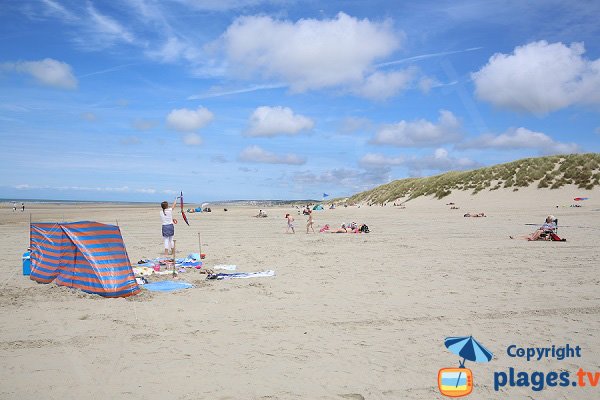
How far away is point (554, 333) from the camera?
645cm

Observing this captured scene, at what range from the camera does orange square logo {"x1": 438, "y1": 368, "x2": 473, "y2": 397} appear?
15.7 feet

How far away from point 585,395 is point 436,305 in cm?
342

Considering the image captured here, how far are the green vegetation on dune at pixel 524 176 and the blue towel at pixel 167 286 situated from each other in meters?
36.1

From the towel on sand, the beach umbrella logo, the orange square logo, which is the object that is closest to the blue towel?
the towel on sand

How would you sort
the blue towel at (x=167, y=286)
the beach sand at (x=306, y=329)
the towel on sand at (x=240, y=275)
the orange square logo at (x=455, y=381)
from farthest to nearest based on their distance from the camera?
the towel on sand at (x=240, y=275) → the blue towel at (x=167, y=286) → the beach sand at (x=306, y=329) → the orange square logo at (x=455, y=381)

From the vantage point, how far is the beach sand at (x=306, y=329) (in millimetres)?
4980

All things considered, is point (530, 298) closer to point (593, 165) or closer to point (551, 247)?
point (551, 247)

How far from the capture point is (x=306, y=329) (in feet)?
22.5

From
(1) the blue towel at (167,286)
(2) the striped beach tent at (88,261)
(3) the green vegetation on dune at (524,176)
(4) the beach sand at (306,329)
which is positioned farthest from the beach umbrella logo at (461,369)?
(3) the green vegetation on dune at (524,176)

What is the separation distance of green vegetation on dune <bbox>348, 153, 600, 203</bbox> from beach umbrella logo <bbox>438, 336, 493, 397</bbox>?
3583 cm

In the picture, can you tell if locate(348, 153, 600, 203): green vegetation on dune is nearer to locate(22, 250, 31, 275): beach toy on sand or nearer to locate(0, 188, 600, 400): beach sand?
locate(0, 188, 600, 400): beach sand

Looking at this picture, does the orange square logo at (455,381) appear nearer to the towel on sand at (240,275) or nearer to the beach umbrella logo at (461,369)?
the beach umbrella logo at (461,369)

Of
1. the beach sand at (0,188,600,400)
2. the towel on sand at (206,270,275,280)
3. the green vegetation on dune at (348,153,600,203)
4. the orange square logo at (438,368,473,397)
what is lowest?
the orange square logo at (438,368,473,397)

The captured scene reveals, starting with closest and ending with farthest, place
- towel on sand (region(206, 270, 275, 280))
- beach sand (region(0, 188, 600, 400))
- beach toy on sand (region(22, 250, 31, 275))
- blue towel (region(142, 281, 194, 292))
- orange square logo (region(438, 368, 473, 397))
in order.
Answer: orange square logo (region(438, 368, 473, 397)) < beach sand (region(0, 188, 600, 400)) < blue towel (region(142, 281, 194, 292)) < towel on sand (region(206, 270, 275, 280)) < beach toy on sand (region(22, 250, 31, 275))
